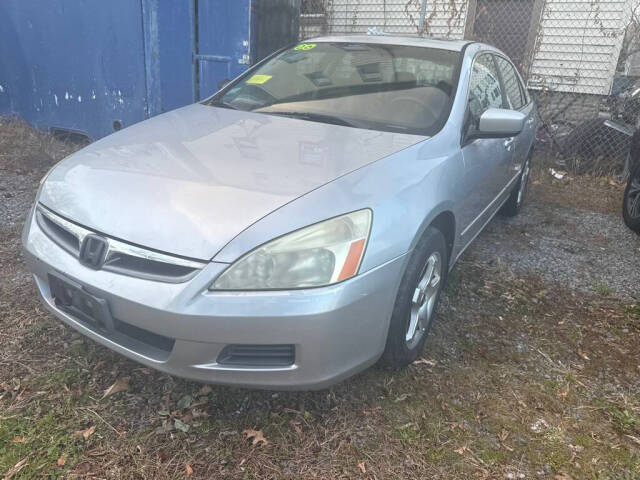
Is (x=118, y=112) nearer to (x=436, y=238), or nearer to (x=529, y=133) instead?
(x=529, y=133)

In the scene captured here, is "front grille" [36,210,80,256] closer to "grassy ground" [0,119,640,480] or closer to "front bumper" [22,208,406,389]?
"front bumper" [22,208,406,389]

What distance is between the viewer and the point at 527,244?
430cm

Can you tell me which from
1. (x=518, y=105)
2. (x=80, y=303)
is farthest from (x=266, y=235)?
(x=518, y=105)

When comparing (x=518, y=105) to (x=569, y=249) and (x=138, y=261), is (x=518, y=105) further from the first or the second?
(x=138, y=261)

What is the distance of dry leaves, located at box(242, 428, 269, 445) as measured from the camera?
2033 millimetres

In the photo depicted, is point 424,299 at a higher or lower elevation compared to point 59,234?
lower

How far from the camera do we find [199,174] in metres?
2.13

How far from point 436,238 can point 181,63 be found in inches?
174

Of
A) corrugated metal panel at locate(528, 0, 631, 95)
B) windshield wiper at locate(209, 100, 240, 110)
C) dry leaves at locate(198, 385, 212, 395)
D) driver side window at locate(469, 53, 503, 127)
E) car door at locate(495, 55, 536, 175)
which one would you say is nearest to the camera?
dry leaves at locate(198, 385, 212, 395)

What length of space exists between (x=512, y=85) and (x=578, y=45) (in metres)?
4.18

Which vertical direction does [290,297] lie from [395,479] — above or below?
above

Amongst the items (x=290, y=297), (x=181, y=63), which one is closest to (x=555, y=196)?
(x=181, y=63)

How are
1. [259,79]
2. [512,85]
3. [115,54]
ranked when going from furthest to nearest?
[115,54], [512,85], [259,79]

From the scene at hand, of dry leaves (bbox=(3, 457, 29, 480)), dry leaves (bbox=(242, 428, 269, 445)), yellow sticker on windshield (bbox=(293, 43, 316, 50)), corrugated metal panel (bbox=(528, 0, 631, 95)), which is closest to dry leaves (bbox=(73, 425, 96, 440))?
dry leaves (bbox=(3, 457, 29, 480))
